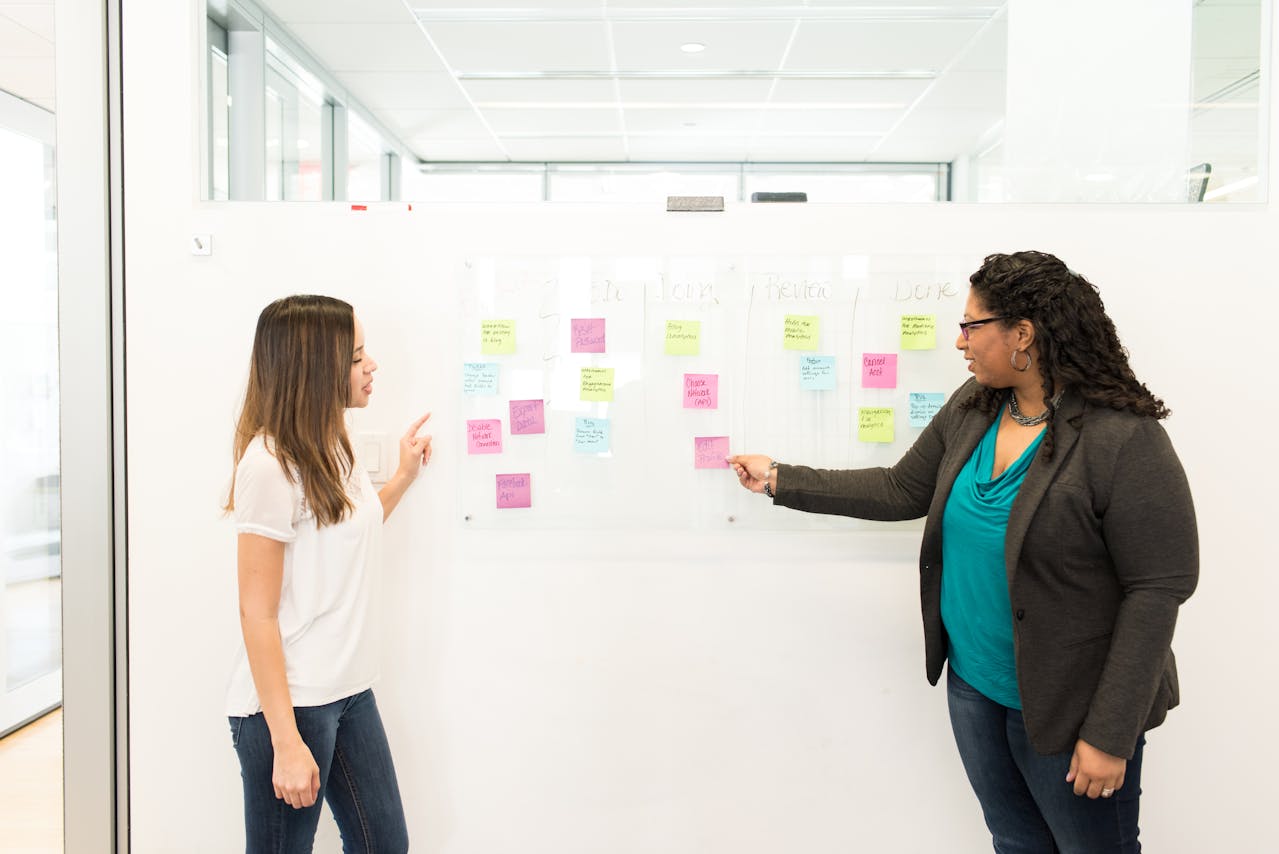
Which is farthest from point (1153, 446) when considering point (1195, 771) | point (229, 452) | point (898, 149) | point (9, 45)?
point (9, 45)

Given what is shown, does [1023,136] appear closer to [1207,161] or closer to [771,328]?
[1207,161]

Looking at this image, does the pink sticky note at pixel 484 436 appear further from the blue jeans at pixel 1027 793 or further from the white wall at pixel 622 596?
the blue jeans at pixel 1027 793

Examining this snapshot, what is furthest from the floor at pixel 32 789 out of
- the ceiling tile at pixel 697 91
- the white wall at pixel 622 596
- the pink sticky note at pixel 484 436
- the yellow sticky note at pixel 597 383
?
the ceiling tile at pixel 697 91

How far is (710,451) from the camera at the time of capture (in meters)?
1.85

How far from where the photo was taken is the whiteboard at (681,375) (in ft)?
6.01

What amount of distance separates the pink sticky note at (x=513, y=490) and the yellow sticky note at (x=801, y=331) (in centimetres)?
71

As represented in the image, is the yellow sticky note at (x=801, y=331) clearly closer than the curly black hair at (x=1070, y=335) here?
No

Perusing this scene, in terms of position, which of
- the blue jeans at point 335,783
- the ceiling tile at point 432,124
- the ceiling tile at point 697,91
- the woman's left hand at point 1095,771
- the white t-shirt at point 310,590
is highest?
the ceiling tile at point 697,91

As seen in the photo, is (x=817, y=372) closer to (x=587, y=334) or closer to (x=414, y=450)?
(x=587, y=334)

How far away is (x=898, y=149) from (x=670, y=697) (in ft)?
4.84

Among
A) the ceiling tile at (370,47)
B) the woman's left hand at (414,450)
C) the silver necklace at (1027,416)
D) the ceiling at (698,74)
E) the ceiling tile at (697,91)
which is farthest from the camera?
the ceiling tile at (697,91)

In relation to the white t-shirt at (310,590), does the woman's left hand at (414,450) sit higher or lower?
higher

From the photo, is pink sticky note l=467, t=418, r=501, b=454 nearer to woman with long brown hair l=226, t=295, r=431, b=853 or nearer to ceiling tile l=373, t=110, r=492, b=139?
woman with long brown hair l=226, t=295, r=431, b=853

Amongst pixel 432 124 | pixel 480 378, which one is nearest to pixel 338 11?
pixel 432 124
